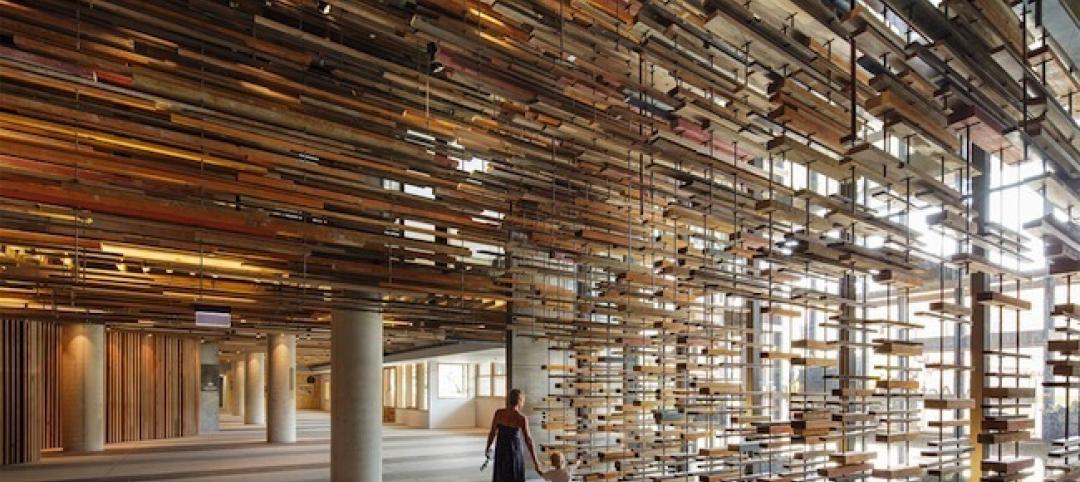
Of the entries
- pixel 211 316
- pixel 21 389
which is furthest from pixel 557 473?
pixel 21 389

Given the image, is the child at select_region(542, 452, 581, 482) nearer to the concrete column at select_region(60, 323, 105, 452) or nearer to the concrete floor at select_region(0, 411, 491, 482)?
the concrete floor at select_region(0, 411, 491, 482)

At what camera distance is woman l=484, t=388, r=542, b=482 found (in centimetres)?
684

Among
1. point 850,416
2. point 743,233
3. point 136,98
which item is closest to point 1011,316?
Result: point 743,233

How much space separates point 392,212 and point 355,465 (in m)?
3.29

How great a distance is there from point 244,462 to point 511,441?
8.09 m

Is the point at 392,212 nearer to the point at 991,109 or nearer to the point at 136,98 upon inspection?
the point at 136,98

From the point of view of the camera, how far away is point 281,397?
17016mm

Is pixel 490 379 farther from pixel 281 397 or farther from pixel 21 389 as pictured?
pixel 21 389

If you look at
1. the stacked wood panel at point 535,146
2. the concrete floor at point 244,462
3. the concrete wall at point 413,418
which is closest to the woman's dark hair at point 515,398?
the stacked wood panel at point 535,146

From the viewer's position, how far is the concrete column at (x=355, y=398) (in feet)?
27.2

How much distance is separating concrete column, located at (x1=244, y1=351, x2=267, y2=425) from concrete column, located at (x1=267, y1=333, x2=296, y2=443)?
9.07m

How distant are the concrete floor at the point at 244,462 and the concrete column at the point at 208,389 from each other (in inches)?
146

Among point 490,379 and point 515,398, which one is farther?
point 490,379

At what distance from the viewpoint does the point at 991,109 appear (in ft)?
15.3
